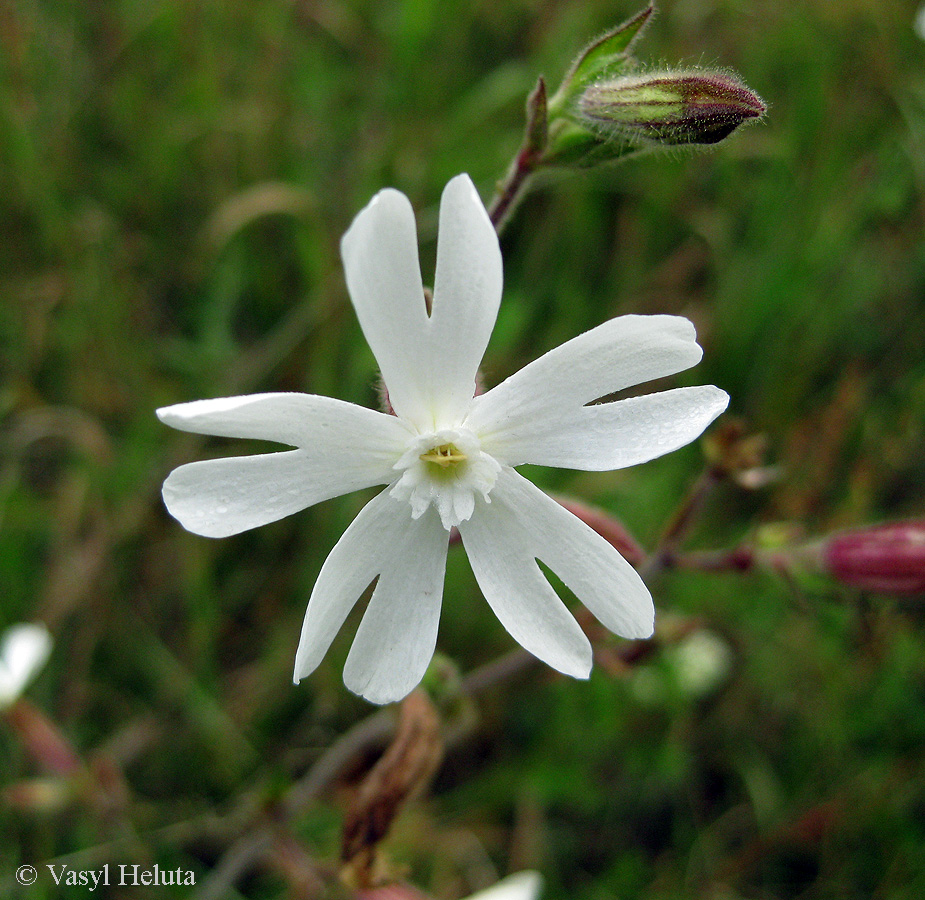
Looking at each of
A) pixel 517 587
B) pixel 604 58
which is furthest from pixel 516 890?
pixel 604 58

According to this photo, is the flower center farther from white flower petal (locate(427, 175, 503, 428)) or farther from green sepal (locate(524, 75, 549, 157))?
green sepal (locate(524, 75, 549, 157))

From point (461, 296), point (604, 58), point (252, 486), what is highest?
point (604, 58)

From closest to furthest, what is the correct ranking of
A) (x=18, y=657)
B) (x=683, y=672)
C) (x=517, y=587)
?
1. (x=517, y=587)
2. (x=18, y=657)
3. (x=683, y=672)

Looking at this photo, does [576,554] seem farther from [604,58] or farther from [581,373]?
[604,58]

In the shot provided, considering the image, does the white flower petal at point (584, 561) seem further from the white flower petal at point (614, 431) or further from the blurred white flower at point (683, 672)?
the blurred white flower at point (683, 672)

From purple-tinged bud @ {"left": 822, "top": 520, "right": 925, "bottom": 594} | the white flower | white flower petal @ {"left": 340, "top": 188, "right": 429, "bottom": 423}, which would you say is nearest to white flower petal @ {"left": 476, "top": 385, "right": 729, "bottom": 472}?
the white flower

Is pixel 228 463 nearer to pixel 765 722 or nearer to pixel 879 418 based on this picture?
pixel 765 722

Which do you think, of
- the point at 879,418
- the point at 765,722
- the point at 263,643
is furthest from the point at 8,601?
the point at 879,418

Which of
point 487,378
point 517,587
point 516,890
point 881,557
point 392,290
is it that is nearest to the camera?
point 392,290
